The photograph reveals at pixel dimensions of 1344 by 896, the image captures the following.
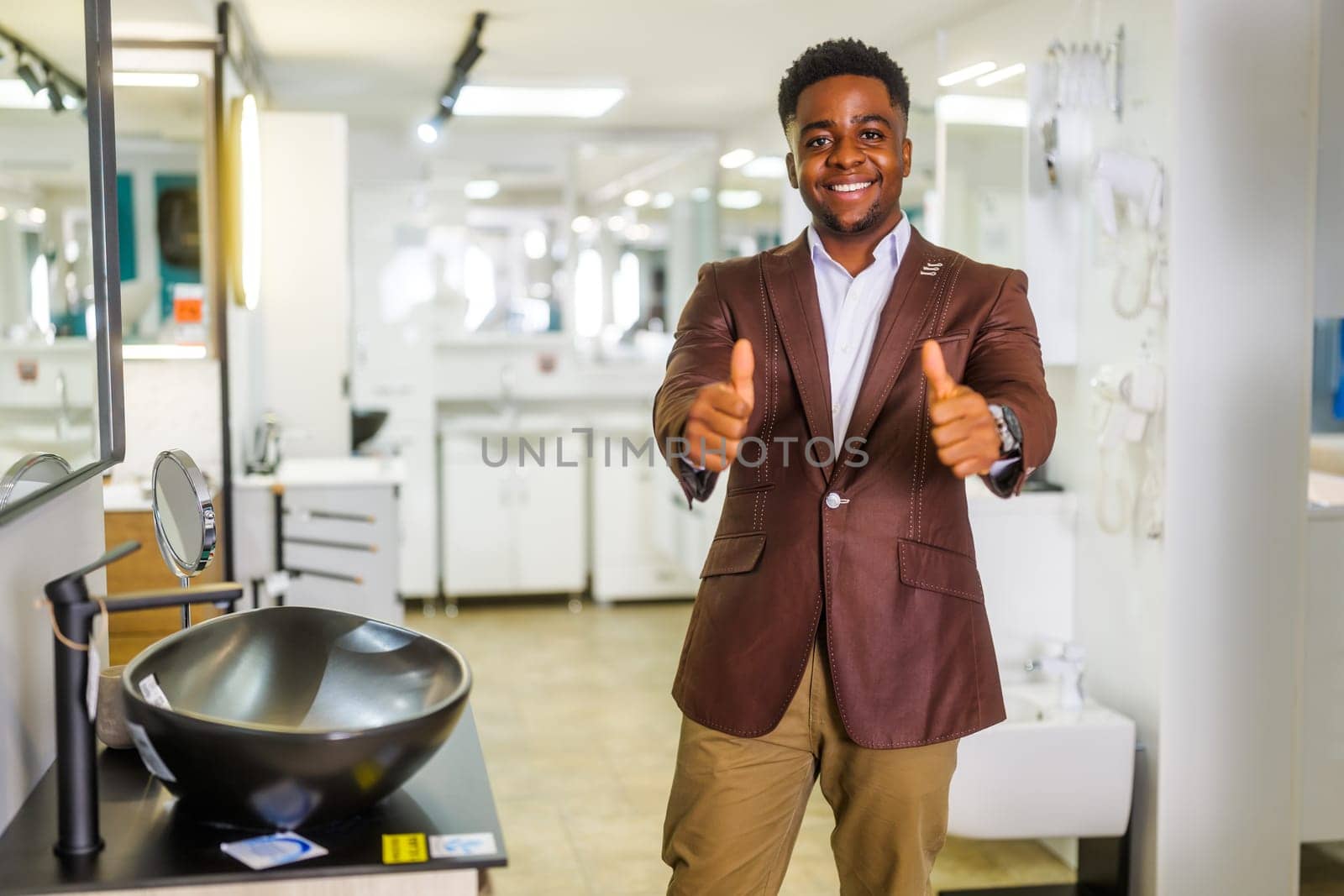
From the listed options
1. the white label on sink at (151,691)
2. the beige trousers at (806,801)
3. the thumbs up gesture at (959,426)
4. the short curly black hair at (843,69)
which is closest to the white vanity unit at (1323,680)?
the beige trousers at (806,801)

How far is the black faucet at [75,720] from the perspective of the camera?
1.17 m

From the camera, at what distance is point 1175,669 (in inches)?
112

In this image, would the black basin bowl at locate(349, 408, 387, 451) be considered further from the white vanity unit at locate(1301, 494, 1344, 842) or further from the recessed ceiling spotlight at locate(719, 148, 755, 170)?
the white vanity unit at locate(1301, 494, 1344, 842)

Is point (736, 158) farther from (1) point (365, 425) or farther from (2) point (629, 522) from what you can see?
(1) point (365, 425)

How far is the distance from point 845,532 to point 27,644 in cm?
98

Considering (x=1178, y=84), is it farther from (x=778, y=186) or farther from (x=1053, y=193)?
(x=778, y=186)

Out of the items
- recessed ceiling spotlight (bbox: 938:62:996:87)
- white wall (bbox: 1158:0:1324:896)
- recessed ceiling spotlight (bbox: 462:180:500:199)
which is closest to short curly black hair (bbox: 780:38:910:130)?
white wall (bbox: 1158:0:1324:896)

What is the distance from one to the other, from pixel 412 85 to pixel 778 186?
5.52ft

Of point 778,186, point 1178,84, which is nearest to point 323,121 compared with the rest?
point 778,186

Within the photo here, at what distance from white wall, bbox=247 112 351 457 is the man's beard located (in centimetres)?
349

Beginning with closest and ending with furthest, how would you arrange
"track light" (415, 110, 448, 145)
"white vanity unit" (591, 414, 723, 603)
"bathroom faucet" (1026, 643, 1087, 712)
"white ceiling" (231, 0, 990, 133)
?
"bathroom faucet" (1026, 643, 1087, 712) < "white ceiling" (231, 0, 990, 133) < "track light" (415, 110, 448, 145) < "white vanity unit" (591, 414, 723, 603)

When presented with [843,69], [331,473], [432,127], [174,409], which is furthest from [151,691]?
[432,127]

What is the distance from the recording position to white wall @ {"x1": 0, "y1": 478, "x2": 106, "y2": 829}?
4.39ft

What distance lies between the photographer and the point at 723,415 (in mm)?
1393
